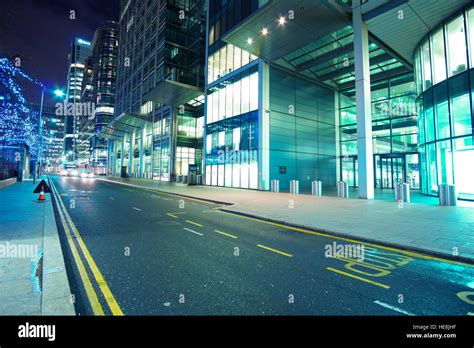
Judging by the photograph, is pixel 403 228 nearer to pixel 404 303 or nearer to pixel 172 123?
pixel 404 303

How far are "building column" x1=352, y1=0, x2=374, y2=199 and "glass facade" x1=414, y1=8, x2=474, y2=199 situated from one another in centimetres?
455

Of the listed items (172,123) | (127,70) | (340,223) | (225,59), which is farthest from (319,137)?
(127,70)

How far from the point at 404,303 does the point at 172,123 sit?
42.3m

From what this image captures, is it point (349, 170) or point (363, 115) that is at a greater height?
point (363, 115)

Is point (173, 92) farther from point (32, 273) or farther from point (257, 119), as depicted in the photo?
point (32, 273)

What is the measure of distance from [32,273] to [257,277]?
12.7 ft

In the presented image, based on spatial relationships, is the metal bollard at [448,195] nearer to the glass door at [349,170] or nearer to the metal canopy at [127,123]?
the glass door at [349,170]

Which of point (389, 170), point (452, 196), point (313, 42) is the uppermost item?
point (313, 42)

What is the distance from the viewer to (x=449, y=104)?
50.0 ft

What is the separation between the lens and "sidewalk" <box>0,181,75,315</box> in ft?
10.0

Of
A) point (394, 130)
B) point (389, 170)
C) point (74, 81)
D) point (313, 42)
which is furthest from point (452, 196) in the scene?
point (74, 81)

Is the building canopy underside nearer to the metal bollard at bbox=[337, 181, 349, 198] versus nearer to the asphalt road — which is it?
the metal bollard at bbox=[337, 181, 349, 198]

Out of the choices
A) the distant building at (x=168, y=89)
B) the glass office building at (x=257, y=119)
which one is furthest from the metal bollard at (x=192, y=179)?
the distant building at (x=168, y=89)

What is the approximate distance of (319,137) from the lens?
2934 centimetres
